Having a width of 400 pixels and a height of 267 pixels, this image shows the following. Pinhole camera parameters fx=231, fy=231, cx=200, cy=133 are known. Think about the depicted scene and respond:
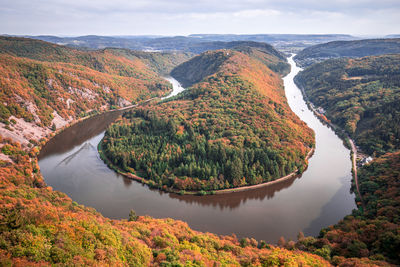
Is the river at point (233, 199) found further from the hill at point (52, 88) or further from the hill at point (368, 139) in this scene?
the hill at point (52, 88)

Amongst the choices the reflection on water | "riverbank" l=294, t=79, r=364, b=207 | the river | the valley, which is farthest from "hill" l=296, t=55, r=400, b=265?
the reflection on water

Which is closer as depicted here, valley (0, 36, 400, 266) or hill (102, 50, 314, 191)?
valley (0, 36, 400, 266)

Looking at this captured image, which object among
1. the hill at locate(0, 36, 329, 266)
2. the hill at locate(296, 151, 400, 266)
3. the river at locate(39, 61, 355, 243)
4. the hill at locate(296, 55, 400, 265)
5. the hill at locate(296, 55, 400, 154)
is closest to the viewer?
the hill at locate(0, 36, 329, 266)

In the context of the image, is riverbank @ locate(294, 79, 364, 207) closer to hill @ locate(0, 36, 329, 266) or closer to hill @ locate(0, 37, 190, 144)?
hill @ locate(0, 36, 329, 266)

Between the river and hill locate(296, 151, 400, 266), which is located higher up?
hill locate(296, 151, 400, 266)

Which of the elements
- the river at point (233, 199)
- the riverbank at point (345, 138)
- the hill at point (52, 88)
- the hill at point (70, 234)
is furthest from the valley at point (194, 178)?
the riverbank at point (345, 138)

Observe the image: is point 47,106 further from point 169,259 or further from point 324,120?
point 324,120

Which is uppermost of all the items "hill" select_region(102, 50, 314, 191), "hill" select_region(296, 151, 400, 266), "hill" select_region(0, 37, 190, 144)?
"hill" select_region(0, 37, 190, 144)

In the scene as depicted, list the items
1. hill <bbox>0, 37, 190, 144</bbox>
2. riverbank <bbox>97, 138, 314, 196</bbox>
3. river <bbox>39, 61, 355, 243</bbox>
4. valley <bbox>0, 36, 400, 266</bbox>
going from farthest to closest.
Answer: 1. hill <bbox>0, 37, 190, 144</bbox>
2. riverbank <bbox>97, 138, 314, 196</bbox>
3. river <bbox>39, 61, 355, 243</bbox>
4. valley <bbox>0, 36, 400, 266</bbox>
